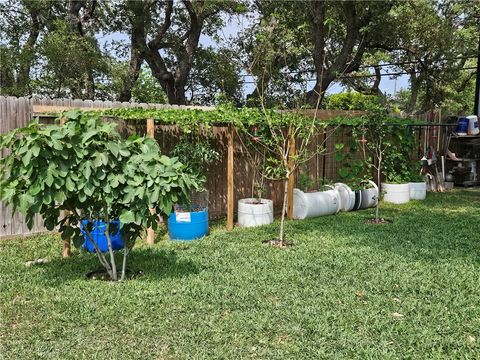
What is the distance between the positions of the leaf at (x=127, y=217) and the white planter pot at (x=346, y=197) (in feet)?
Answer: 15.9

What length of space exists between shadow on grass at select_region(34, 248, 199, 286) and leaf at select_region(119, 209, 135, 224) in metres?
0.68

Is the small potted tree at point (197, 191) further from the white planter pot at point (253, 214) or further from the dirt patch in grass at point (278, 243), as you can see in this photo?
the dirt patch in grass at point (278, 243)

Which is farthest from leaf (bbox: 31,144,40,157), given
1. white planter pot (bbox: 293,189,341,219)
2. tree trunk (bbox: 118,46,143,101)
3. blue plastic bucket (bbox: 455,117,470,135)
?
tree trunk (bbox: 118,46,143,101)

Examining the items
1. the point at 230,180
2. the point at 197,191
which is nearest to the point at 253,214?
the point at 230,180

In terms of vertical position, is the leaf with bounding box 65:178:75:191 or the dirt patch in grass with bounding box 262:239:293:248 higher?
the leaf with bounding box 65:178:75:191

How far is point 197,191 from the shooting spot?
632 cm

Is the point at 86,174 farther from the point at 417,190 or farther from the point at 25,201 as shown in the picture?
the point at 417,190

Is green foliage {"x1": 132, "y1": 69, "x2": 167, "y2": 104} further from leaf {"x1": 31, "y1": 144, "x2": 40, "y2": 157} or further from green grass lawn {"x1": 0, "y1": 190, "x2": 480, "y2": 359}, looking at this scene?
leaf {"x1": 31, "y1": 144, "x2": 40, "y2": 157}

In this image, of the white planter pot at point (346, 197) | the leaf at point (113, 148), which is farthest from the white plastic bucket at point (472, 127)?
the leaf at point (113, 148)

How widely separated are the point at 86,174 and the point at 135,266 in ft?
4.49

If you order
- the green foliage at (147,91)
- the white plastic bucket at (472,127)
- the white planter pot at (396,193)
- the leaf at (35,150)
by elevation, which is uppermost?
the green foliage at (147,91)

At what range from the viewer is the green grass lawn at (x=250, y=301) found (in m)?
2.89

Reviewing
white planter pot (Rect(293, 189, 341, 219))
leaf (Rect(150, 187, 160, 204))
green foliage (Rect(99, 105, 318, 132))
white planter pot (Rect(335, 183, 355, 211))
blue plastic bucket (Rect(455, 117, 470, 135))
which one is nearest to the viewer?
leaf (Rect(150, 187, 160, 204))

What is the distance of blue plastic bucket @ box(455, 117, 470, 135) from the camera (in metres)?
12.0
